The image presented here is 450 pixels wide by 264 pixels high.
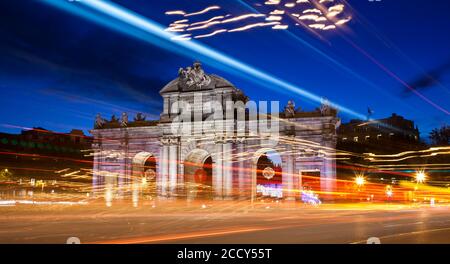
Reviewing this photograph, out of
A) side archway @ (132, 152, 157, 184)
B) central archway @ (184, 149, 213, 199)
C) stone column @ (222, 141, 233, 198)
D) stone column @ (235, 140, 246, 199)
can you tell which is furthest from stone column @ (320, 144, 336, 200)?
side archway @ (132, 152, 157, 184)

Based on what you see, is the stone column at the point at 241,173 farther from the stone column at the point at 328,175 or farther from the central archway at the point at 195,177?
the stone column at the point at 328,175

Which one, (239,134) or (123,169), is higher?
(239,134)

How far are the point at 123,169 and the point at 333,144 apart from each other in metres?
26.1

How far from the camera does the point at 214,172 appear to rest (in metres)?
48.4

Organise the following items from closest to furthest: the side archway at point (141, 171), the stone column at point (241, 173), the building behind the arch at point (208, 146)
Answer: the building behind the arch at point (208, 146) → the stone column at point (241, 173) → the side archway at point (141, 171)

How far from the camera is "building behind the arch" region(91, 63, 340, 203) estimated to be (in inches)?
1794

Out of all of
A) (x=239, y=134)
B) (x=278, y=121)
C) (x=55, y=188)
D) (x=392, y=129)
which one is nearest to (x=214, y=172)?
(x=239, y=134)

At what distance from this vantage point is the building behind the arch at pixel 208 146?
45562mm

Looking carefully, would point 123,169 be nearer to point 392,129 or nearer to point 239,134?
point 239,134

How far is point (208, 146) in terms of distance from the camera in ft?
161

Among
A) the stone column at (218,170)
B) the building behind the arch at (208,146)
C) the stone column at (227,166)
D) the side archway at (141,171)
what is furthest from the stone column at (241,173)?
the side archway at (141,171)

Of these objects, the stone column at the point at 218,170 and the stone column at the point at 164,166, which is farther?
the stone column at the point at 164,166

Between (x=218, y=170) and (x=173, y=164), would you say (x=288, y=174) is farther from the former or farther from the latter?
(x=173, y=164)

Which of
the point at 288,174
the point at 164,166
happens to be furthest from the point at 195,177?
the point at 288,174
